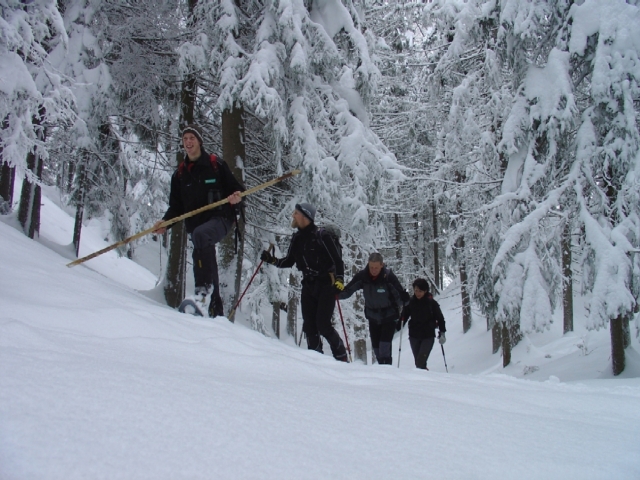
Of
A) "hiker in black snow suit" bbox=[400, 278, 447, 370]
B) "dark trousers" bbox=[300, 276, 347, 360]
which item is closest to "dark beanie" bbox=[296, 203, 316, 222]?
"dark trousers" bbox=[300, 276, 347, 360]

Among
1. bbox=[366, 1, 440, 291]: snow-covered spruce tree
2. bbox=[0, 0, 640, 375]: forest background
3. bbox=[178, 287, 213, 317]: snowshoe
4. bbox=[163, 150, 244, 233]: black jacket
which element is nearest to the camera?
bbox=[178, 287, 213, 317]: snowshoe

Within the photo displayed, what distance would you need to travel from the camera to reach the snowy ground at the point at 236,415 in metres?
1.40

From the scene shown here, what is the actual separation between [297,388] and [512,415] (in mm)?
1110

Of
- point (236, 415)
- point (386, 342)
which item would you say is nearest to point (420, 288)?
point (386, 342)

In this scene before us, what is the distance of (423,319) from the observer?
8.68 m

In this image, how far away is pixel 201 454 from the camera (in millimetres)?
1438

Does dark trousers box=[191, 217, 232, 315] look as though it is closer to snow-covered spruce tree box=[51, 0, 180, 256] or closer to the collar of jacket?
the collar of jacket

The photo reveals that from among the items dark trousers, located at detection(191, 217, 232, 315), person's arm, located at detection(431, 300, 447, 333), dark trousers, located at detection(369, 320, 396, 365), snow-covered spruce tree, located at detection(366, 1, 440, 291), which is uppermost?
snow-covered spruce tree, located at detection(366, 1, 440, 291)

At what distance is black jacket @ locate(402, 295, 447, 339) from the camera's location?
8.64m

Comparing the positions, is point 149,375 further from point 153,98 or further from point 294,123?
point 153,98

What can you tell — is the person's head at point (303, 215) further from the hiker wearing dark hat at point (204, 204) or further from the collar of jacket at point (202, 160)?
the collar of jacket at point (202, 160)

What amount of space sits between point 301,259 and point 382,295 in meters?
1.73

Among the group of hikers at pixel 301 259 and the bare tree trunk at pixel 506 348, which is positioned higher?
the group of hikers at pixel 301 259

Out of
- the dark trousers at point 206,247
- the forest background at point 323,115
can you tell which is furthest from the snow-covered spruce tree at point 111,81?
the dark trousers at point 206,247
